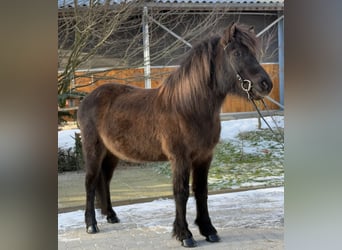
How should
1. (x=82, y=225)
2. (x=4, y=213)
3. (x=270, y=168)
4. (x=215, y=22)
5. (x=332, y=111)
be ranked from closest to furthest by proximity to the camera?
(x=4, y=213) < (x=332, y=111) < (x=82, y=225) < (x=215, y=22) < (x=270, y=168)

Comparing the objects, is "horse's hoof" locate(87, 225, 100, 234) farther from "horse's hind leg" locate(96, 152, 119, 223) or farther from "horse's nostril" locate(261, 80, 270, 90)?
"horse's nostril" locate(261, 80, 270, 90)

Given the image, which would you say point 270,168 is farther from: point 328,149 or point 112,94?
point 112,94

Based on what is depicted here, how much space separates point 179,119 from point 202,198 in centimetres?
46

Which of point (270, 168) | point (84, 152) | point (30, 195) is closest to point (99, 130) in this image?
point (84, 152)

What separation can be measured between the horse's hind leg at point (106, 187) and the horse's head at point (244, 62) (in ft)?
2.60

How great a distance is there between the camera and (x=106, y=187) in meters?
2.19

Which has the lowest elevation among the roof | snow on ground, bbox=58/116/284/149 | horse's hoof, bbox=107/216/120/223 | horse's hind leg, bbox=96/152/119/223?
horse's hoof, bbox=107/216/120/223

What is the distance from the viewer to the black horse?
2.05m

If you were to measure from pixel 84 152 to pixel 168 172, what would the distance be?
1.52ft

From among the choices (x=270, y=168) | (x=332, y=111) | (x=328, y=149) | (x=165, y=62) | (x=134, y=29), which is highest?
(x=134, y=29)

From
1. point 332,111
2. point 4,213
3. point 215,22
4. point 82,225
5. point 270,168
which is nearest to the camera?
point 4,213

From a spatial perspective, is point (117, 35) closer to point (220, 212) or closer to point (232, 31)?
point (232, 31)

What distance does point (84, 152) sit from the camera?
218cm

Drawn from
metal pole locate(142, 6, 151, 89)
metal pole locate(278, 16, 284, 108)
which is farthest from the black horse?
metal pole locate(278, 16, 284, 108)
